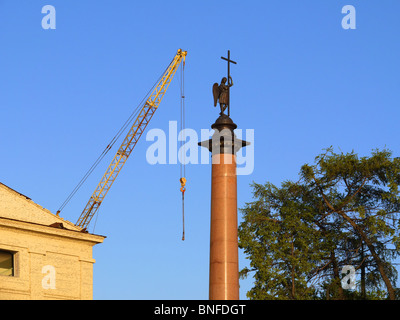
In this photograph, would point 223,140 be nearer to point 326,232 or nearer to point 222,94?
point 222,94

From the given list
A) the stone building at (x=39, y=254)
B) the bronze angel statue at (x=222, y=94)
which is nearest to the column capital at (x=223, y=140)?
the bronze angel statue at (x=222, y=94)

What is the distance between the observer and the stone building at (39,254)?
4591cm

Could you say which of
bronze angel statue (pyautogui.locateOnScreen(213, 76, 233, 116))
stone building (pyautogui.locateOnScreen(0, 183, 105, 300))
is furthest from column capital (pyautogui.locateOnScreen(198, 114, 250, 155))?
stone building (pyautogui.locateOnScreen(0, 183, 105, 300))

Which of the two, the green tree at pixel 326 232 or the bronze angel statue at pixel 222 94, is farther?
the green tree at pixel 326 232

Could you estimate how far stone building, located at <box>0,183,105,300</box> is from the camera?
151 feet

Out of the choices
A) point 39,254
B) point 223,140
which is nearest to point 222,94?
point 223,140

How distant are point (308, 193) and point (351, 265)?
595cm

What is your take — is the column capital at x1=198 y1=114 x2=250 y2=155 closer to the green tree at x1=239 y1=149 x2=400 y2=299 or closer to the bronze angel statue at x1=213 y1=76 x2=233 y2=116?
the bronze angel statue at x1=213 y1=76 x2=233 y2=116

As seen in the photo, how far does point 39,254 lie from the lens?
47.5m

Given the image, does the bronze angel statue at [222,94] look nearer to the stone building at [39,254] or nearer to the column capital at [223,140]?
the column capital at [223,140]

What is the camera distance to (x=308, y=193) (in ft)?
191

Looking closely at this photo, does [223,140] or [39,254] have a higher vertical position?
[223,140]
